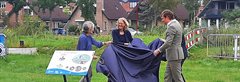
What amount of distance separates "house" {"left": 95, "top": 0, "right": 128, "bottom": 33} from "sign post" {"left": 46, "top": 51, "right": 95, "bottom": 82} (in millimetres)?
64760

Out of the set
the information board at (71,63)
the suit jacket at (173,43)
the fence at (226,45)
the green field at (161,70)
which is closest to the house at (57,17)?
the green field at (161,70)

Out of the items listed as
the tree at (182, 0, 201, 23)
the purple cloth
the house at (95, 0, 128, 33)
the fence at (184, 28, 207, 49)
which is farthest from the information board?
the tree at (182, 0, 201, 23)

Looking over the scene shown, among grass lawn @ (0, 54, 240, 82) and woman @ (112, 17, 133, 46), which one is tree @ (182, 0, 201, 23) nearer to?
grass lawn @ (0, 54, 240, 82)

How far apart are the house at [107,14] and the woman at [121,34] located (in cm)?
6320

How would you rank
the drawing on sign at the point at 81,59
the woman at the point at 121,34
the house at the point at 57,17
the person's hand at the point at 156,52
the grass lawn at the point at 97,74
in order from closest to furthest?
the drawing on sign at the point at 81,59, the person's hand at the point at 156,52, the woman at the point at 121,34, the grass lawn at the point at 97,74, the house at the point at 57,17

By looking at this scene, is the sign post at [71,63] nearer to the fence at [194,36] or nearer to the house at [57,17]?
the fence at [194,36]

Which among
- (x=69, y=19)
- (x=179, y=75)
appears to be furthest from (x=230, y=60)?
(x=69, y=19)

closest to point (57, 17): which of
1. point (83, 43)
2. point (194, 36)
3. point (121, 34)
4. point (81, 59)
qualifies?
point (194, 36)

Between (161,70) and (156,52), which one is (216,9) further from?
(156,52)

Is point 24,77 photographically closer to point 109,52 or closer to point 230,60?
point 109,52

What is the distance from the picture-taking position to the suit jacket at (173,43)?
36.9 ft

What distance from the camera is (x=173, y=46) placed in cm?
1138

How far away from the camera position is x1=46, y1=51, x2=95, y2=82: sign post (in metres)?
10.3

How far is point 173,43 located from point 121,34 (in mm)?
1417
